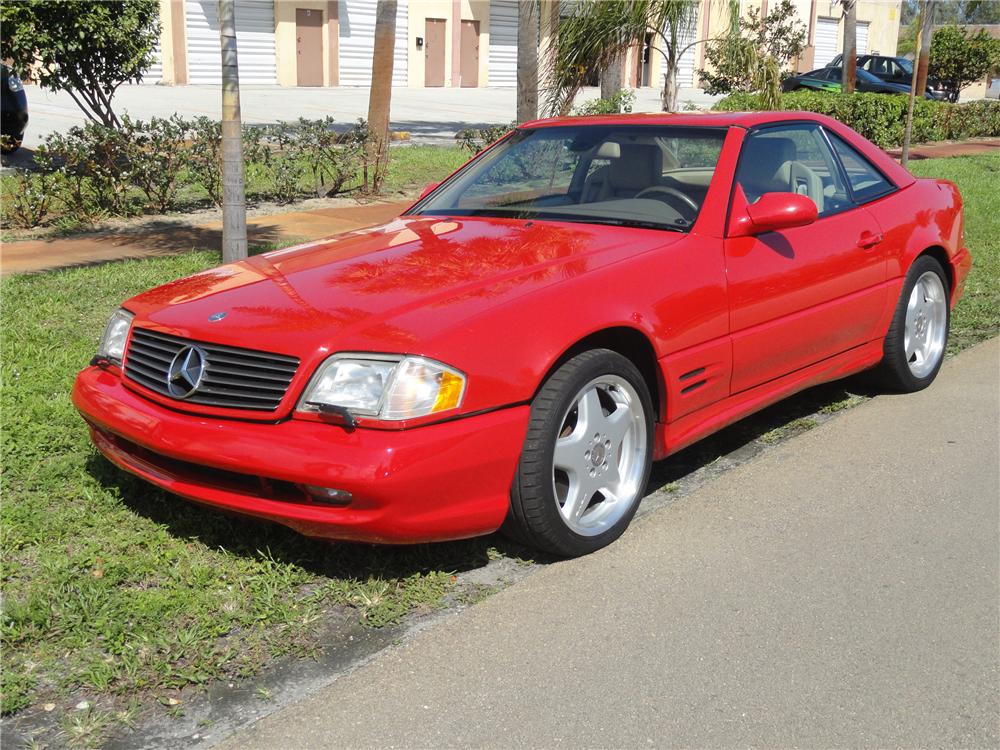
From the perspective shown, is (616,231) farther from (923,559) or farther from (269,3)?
(269,3)

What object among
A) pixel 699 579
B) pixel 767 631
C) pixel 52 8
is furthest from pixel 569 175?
pixel 52 8

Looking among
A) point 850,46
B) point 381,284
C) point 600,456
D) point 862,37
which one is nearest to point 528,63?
point 381,284

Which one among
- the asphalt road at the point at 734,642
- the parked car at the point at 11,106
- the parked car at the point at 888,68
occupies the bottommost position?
the asphalt road at the point at 734,642

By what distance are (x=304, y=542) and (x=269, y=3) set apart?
35.6 metres

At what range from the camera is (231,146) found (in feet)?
24.0

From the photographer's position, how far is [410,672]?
320 cm

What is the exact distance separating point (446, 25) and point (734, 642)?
39884 mm

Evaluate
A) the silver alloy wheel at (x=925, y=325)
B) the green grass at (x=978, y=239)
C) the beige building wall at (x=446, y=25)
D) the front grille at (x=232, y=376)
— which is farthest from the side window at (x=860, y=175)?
the beige building wall at (x=446, y=25)

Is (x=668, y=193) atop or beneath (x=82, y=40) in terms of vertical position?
beneath

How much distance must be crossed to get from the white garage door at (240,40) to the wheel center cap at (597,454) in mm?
33150

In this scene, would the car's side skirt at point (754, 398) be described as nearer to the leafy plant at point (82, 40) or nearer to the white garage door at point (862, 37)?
the leafy plant at point (82, 40)

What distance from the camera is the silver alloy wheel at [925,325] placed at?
5.81m

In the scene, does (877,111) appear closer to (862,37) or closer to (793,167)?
(793,167)

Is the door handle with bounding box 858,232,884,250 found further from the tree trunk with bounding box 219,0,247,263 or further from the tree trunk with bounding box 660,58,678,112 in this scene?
the tree trunk with bounding box 660,58,678,112
